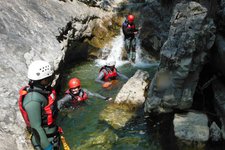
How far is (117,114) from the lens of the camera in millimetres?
10281

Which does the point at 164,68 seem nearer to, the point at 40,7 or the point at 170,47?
the point at 170,47

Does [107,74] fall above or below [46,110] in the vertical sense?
below

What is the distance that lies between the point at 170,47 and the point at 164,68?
0.71 m

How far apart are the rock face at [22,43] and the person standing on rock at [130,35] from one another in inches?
106

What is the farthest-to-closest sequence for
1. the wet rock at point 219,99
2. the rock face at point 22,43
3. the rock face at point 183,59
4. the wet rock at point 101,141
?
the wet rock at point 101,141
the rock face at point 183,59
the wet rock at point 219,99
the rock face at point 22,43

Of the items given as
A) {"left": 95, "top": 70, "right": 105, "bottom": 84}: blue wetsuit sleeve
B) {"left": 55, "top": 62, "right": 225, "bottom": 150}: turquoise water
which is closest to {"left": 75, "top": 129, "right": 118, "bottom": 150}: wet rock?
{"left": 55, "top": 62, "right": 225, "bottom": 150}: turquoise water

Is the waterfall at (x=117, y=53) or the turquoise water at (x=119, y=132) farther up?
the waterfall at (x=117, y=53)

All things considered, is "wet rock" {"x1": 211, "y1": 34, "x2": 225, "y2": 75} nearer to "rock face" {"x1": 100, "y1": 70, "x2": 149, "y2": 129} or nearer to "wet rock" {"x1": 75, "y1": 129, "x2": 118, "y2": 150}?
"rock face" {"x1": 100, "y1": 70, "x2": 149, "y2": 129}

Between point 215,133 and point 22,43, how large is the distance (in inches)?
288

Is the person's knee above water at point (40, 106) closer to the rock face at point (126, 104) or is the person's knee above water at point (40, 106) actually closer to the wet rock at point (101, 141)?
the wet rock at point (101, 141)

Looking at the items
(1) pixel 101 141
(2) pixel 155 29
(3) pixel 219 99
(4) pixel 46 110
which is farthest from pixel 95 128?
(2) pixel 155 29

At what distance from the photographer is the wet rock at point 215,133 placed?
7887 millimetres

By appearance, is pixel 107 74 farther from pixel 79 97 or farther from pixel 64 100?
pixel 64 100

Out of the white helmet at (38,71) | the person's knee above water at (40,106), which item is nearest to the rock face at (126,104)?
the person's knee above water at (40,106)
